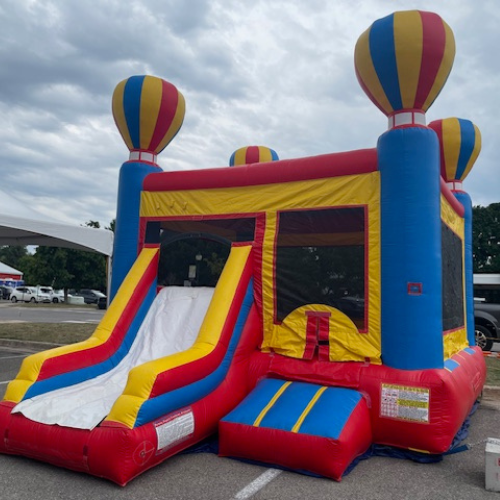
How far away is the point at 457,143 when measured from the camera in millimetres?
7023

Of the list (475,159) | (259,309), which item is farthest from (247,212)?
(475,159)

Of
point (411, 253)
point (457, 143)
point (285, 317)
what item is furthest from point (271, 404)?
point (457, 143)

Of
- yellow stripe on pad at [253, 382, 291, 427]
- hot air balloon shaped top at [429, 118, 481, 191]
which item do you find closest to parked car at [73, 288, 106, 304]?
hot air balloon shaped top at [429, 118, 481, 191]

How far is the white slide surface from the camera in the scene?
391 cm

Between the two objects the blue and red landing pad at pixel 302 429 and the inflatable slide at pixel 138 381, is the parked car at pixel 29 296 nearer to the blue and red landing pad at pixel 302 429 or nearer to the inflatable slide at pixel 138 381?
the inflatable slide at pixel 138 381

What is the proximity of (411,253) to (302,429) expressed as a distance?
1.96 m

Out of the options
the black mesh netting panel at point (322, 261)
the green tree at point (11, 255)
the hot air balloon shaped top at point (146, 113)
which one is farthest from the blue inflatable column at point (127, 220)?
the green tree at point (11, 255)

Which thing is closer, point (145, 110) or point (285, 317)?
point (285, 317)

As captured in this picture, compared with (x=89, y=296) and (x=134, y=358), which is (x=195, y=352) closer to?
(x=134, y=358)

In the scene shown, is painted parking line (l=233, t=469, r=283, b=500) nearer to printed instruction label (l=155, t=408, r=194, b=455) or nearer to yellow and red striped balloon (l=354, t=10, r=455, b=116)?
printed instruction label (l=155, t=408, r=194, b=455)

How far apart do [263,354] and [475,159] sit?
460 centimetres

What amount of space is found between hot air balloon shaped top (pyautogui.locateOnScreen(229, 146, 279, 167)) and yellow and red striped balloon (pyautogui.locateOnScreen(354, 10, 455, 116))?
14.8 feet

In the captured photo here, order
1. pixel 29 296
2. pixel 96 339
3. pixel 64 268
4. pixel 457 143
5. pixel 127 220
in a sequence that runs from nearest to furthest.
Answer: pixel 96 339
pixel 127 220
pixel 457 143
pixel 64 268
pixel 29 296

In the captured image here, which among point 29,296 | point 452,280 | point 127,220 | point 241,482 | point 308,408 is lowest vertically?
point 241,482
